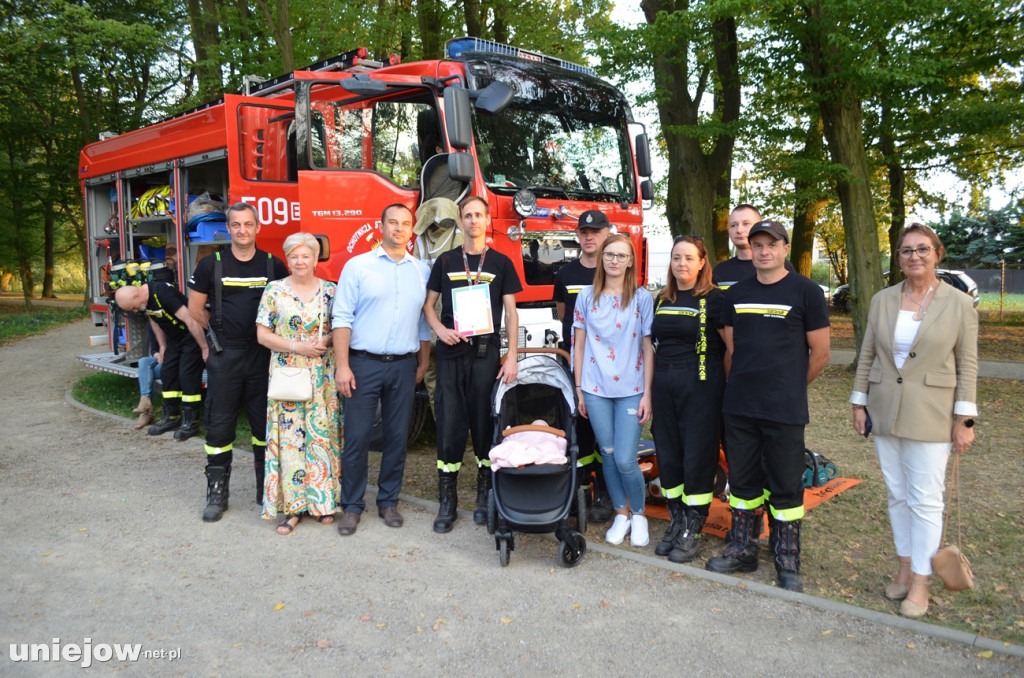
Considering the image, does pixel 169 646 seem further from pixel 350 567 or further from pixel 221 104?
pixel 221 104

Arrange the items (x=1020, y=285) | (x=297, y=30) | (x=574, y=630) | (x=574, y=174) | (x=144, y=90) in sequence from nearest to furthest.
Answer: (x=574, y=630) → (x=574, y=174) → (x=297, y=30) → (x=144, y=90) → (x=1020, y=285)

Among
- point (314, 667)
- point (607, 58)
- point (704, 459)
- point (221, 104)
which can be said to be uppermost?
point (607, 58)

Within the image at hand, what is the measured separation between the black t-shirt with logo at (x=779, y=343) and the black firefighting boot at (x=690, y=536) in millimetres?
789

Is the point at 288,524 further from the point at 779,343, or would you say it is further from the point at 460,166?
the point at 779,343

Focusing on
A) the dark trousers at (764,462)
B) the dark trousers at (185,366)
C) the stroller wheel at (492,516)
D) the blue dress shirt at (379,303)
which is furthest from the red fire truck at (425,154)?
the dark trousers at (764,462)

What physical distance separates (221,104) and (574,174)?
3.39 m

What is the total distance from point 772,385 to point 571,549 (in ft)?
4.74

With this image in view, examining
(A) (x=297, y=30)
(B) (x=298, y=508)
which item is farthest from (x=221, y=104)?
(A) (x=297, y=30)

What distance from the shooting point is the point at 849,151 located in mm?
10414

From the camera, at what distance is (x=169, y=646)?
139 inches

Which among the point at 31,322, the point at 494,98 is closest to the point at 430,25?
the point at 31,322

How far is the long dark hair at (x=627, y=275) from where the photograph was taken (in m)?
4.63

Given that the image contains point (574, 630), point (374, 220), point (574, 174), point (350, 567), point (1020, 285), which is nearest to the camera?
point (574, 630)

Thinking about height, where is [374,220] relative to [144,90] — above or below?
below
